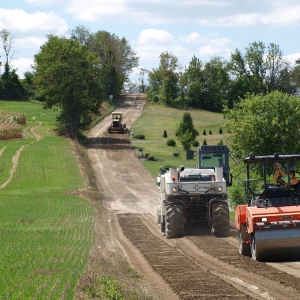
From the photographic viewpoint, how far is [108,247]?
21.2m

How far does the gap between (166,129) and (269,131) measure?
43816 millimetres

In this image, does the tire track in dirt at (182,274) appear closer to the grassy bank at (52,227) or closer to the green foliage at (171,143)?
the grassy bank at (52,227)

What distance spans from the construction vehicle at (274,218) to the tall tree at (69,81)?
182ft

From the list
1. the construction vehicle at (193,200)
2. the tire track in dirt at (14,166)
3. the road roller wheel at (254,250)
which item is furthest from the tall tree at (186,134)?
the road roller wheel at (254,250)

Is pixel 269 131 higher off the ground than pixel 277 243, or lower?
higher

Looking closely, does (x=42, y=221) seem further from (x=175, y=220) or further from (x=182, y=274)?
(x=182, y=274)

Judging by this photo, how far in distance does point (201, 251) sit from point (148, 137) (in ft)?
211

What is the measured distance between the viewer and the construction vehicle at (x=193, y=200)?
78.1 ft

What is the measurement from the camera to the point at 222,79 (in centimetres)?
12206

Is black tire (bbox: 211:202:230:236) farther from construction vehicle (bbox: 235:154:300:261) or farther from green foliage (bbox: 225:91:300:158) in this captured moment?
green foliage (bbox: 225:91:300:158)

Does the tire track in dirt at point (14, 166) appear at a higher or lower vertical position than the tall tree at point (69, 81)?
lower

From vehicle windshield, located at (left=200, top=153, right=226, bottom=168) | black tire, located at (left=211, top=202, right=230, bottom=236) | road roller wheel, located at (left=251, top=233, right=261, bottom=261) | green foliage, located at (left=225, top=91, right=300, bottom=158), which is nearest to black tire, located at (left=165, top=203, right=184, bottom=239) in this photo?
black tire, located at (left=211, top=202, right=230, bottom=236)

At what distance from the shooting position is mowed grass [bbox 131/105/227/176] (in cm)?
6516

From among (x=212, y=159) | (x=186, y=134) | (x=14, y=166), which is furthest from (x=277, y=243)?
(x=186, y=134)
